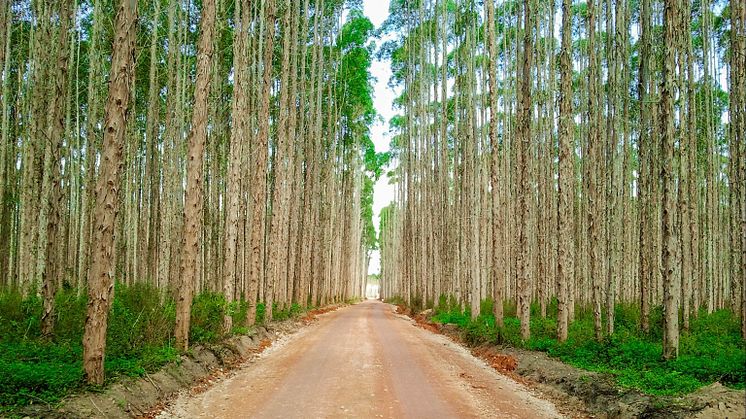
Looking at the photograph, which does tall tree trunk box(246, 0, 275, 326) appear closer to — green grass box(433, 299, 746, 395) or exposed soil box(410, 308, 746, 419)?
green grass box(433, 299, 746, 395)

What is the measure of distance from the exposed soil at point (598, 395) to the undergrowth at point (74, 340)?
6376mm

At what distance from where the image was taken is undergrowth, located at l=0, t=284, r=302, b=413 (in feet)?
18.8

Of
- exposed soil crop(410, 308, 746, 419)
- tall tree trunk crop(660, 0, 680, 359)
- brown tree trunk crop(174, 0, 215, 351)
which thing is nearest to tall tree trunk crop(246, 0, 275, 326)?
brown tree trunk crop(174, 0, 215, 351)

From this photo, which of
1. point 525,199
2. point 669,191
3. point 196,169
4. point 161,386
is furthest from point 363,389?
point 525,199

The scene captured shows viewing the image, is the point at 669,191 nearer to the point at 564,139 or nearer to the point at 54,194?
the point at 564,139

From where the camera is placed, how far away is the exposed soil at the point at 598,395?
18.8ft

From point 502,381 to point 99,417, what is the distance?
668cm

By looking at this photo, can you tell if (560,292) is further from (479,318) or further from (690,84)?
(690,84)

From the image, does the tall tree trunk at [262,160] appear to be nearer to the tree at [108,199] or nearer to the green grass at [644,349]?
the green grass at [644,349]

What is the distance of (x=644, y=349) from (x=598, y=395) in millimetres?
3341

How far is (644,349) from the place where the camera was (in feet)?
33.0

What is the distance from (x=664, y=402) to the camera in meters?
6.40

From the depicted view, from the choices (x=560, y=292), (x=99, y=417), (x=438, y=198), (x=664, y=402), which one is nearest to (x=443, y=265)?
(x=438, y=198)

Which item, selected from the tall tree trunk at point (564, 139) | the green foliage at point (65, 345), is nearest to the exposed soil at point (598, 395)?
the tall tree trunk at point (564, 139)
